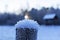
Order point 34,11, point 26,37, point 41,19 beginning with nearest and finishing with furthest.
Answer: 1. point 26,37
2. point 41,19
3. point 34,11

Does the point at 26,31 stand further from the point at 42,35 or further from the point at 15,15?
the point at 15,15

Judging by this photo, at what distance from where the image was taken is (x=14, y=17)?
5534 centimetres

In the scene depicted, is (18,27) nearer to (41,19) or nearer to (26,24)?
(26,24)

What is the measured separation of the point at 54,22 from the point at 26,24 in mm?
42598

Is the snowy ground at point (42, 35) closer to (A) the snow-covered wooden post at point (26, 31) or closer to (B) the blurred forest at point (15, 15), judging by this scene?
(A) the snow-covered wooden post at point (26, 31)

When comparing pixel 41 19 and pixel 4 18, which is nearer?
pixel 41 19

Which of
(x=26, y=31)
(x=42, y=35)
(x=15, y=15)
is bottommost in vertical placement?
(x=42, y=35)

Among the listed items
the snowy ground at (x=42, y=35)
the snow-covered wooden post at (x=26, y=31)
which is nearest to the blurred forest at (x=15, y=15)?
the snowy ground at (x=42, y=35)

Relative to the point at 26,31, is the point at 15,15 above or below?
above

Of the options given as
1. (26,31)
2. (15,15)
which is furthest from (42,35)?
(15,15)

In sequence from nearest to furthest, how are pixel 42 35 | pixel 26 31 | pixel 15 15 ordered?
pixel 26 31 < pixel 42 35 < pixel 15 15

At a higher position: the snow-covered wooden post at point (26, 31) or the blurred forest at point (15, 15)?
the blurred forest at point (15, 15)

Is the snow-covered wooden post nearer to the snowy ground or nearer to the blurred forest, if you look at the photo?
the snowy ground

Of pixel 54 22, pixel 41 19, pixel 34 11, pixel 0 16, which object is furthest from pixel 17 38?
pixel 0 16
